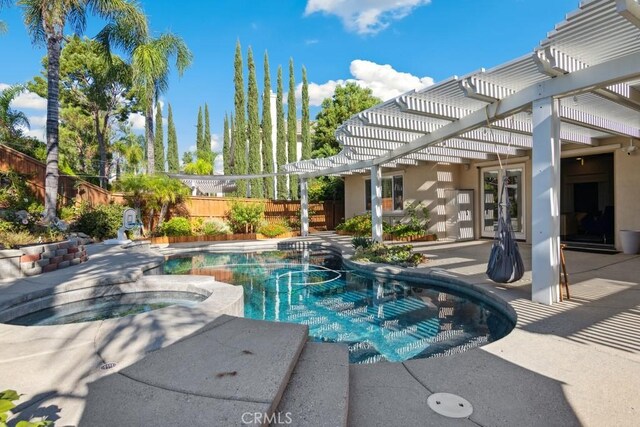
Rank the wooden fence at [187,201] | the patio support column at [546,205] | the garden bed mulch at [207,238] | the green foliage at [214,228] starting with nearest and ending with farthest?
the patio support column at [546,205], the wooden fence at [187,201], the garden bed mulch at [207,238], the green foliage at [214,228]

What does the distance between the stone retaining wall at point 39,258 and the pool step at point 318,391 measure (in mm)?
6277

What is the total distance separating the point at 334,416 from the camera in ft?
6.81

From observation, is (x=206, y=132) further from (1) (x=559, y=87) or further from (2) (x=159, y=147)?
(1) (x=559, y=87)

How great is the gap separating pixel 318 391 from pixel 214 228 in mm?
13205

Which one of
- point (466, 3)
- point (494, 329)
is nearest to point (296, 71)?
point (466, 3)

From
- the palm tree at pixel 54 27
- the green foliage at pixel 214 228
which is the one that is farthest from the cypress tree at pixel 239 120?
the palm tree at pixel 54 27

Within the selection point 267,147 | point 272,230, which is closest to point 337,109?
point 267,147

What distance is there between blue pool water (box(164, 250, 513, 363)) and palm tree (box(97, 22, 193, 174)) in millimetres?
8549

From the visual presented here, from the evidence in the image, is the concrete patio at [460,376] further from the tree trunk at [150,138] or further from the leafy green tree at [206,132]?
the leafy green tree at [206,132]

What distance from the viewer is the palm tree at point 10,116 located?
14.9 metres

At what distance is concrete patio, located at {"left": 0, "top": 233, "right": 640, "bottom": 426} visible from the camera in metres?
2.23

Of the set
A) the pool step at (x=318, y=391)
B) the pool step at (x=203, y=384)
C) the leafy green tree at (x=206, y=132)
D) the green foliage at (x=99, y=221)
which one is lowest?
the pool step at (x=318, y=391)

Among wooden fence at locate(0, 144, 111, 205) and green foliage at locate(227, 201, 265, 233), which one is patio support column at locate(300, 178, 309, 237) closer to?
green foliage at locate(227, 201, 265, 233)

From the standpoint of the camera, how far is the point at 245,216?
15.2 m
